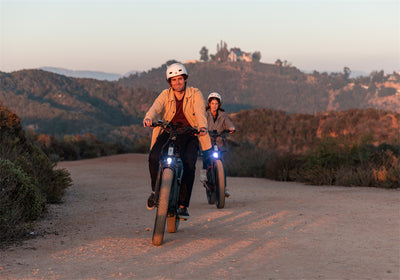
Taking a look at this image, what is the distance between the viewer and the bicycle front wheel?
19.6ft

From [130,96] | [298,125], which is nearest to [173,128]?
[298,125]

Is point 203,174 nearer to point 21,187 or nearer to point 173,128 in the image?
point 173,128

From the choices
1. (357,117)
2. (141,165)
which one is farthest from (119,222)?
(357,117)

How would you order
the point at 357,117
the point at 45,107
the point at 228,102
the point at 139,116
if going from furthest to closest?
the point at 228,102
the point at 139,116
the point at 45,107
the point at 357,117

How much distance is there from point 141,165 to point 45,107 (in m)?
67.5

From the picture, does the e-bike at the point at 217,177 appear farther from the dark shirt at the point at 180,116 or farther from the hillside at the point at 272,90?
the hillside at the point at 272,90

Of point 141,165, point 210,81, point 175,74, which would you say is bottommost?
point 141,165

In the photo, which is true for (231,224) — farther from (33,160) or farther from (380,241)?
(33,160)

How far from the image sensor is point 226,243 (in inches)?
243

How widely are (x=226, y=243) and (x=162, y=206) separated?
0.96m

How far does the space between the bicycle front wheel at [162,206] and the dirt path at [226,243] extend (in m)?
0.16

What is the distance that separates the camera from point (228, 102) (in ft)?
499

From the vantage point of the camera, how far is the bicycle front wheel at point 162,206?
19.6 feet

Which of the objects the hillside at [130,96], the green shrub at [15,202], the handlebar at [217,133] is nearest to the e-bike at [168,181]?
the green shrub at [15,202]
